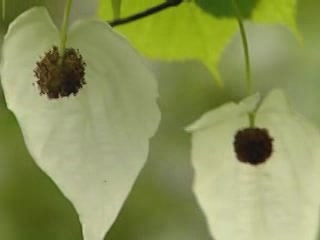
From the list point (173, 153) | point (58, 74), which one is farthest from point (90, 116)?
point (173, 153)

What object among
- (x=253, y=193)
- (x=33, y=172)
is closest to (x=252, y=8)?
(x=253, y=193)

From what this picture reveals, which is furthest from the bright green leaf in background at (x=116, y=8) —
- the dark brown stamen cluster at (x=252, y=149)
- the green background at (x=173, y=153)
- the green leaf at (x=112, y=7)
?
the green background at (x=173, y=153)

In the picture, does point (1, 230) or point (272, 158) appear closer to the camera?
point (272, 158)

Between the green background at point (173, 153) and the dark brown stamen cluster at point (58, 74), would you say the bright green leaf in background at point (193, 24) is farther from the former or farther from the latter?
the green background at point (173, 153)

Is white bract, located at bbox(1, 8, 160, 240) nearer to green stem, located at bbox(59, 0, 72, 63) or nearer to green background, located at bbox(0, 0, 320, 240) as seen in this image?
green stem, located at bbox(59, 0, 72, 63)

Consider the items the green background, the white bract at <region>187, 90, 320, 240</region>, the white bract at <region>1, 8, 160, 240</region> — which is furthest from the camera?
the green background

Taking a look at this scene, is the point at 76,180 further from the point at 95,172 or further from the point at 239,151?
the point at 239,151

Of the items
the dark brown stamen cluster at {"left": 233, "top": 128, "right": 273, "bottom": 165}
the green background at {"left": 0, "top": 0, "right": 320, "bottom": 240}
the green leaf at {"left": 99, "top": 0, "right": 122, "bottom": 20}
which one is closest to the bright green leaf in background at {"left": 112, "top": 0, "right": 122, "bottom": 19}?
the green leaf at {"left": 99, "top": 0, "right": 122, "bottom": 20}
